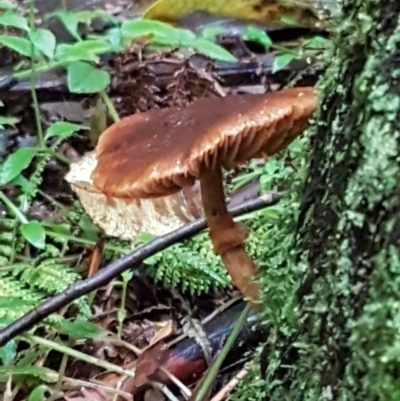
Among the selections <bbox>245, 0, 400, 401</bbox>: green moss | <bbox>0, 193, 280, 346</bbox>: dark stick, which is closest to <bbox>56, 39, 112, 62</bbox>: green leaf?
<bbox>0, 193, 280, 346</bbox>: dark stick

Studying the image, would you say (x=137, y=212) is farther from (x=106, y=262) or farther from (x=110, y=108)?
(x=110, y=108)

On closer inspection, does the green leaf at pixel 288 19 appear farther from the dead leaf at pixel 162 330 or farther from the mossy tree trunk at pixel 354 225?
the mossy tree trunk at pixel 354 225

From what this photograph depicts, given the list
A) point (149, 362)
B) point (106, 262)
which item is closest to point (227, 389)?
point (149, 362)

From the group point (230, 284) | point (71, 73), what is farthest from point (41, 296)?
point (71, 73)

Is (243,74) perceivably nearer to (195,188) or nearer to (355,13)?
(195,188)

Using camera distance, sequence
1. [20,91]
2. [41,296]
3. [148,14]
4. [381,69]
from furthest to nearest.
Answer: [148,14], [20,91], [41,296], [381,69]

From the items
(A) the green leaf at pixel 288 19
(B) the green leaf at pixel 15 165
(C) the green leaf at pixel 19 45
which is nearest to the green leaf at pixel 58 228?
(B) the green leaf at pixel 15 165
